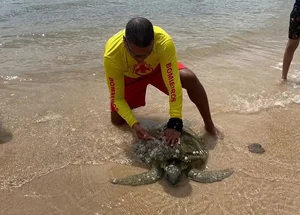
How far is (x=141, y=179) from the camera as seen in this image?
2.94 m

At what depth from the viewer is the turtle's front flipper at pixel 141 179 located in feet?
9.55

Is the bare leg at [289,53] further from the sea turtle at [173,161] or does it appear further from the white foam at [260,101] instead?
the sea turtle at [173,161]

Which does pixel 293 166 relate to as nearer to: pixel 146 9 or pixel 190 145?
pixel 190 145

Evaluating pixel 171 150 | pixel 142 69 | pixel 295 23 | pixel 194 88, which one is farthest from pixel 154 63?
pixel 295 23

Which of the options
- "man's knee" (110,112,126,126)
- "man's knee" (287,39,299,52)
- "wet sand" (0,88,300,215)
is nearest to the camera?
"wet sand" (0,88,300,215)

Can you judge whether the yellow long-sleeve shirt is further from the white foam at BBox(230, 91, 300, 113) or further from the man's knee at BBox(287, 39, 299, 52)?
the man's knee at BBox(287, 39, 299, 52)

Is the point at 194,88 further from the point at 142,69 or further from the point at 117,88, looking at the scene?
the point at 117,88

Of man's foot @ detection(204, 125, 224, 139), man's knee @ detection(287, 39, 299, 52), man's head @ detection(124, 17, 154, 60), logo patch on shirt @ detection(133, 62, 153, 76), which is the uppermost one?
man's head @ detection(124, 17, 154, 60)

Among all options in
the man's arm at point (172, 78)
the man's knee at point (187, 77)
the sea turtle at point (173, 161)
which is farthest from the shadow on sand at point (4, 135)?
the man's knee at point (187, 77)

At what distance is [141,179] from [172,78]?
0.92m

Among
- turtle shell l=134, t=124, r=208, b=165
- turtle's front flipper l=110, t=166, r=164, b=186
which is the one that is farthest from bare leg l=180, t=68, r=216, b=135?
turtle's front flipper l=110, t=166, r=164, b=186

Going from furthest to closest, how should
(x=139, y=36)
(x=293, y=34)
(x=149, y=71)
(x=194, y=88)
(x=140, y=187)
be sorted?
(x=293, y=34), (x=194, y=88), (x=149, y=71), (x=140, y=187), (x=139, y=36)

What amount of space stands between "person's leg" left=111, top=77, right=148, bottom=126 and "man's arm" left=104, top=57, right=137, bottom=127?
27cm

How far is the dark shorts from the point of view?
4.61 metres
